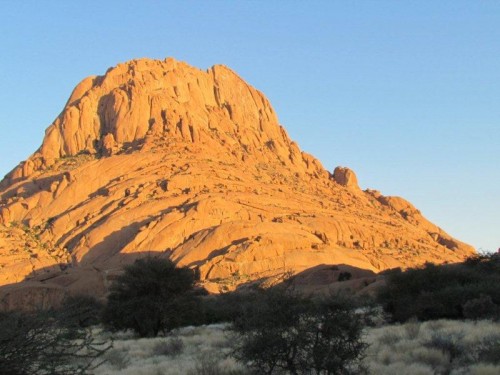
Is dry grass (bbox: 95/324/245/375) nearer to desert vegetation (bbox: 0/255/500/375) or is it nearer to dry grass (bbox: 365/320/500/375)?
desert vegetation (bbox: 0/255/500/375)

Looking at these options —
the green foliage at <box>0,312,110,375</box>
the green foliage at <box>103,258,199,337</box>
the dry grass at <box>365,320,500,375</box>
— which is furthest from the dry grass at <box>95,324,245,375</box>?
the green foliage at <box>103,258,199,337</box>

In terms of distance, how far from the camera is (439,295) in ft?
92.8

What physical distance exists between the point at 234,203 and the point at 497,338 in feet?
265

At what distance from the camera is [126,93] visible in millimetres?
130375

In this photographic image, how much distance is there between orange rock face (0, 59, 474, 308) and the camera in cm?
8138

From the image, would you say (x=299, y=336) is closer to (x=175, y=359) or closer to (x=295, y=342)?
(x=295, y=342)

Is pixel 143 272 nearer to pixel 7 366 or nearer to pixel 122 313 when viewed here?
pixel 122 313

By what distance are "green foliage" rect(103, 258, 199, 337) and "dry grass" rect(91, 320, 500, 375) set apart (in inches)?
493

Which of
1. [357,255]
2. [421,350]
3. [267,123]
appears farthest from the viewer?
[267,123]

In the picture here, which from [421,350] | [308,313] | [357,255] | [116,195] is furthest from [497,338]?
[116,195]

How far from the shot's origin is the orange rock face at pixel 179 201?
8138 centimetres

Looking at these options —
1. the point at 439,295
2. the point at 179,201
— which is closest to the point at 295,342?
the point at 439,295

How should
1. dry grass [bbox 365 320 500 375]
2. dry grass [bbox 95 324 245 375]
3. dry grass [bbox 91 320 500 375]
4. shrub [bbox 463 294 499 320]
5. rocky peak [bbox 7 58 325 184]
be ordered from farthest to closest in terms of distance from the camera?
rocky peak [bbox 7 58 325 184] → shrub [bbox 463 294 499 320] → dry grass [bbox 95 324 245 375] → dry grass [bbox 91 320 500 375] → dry grass [bbox 365 320 500 375]

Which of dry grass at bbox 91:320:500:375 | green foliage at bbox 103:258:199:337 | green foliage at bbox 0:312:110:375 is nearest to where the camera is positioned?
green foliage at bbox 0:312:110:375
